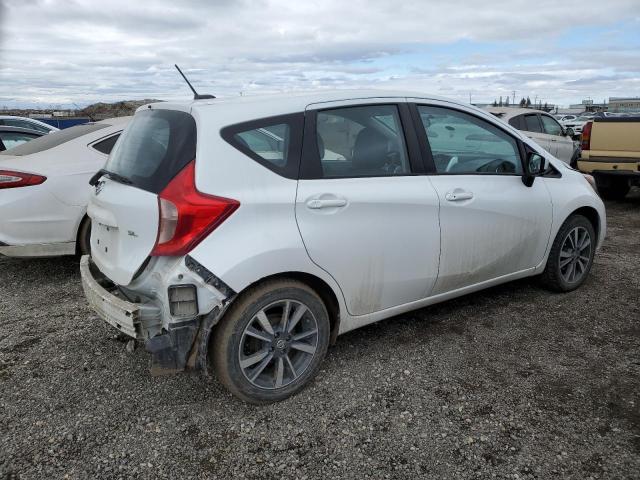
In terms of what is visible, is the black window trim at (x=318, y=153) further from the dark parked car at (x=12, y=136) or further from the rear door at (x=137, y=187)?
the dark parked car at (x=12, y=136)

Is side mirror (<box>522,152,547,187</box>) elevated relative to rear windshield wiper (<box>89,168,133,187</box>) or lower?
lower

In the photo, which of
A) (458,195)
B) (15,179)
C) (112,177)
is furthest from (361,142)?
(15,179)

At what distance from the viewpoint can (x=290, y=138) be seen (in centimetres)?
289

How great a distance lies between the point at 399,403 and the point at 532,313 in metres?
1.76

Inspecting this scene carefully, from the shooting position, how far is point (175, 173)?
8.62 ft

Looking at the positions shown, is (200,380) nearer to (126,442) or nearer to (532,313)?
(126,442)

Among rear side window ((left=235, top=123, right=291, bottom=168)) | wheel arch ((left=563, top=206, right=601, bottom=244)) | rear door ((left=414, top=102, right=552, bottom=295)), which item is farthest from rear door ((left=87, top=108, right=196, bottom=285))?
wheel arch ((left=563, top=206, right=601, bottom=244))

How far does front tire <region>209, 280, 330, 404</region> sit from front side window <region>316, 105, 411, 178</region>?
29.3 inches

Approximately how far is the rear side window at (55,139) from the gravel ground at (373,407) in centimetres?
187

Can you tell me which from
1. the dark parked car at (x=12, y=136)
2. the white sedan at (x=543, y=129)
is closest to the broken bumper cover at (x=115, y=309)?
the dark parked car at (x=12, y=136)

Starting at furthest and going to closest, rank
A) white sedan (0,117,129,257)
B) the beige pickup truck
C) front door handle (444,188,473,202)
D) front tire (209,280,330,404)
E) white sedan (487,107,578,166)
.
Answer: white sedan (487,107,578,166) < the beige pickup truck < white sedan (0,117,129,257) < front door handle (444,188,473,202) < front tire (209,280,330,404)

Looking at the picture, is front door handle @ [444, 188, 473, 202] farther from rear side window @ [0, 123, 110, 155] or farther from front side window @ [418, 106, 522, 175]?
rear side window @ [0, 123, 110, 155]

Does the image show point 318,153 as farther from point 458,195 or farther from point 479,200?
point 479,200

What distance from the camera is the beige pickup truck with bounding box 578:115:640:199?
8269 millimetres
